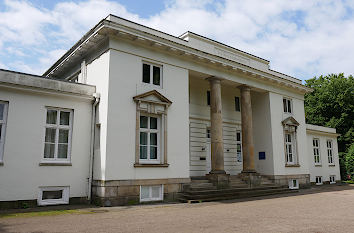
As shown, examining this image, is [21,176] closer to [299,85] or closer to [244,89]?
[244,89]

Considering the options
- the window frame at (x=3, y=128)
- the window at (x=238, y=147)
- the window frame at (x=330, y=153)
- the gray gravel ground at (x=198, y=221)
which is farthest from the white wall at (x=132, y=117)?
the window frame at (x=330, y=153)

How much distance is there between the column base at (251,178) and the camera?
1673 cm

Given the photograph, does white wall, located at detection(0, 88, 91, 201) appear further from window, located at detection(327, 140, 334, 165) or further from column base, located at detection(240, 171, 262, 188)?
window, located at detection(327, 140, 334, 165)

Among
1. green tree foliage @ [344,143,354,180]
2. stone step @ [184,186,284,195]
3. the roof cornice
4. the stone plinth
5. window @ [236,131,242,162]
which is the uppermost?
the roof cornice

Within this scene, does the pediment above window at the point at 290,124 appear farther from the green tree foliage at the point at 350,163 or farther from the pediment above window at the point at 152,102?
the pediment above window at the point at 152,102

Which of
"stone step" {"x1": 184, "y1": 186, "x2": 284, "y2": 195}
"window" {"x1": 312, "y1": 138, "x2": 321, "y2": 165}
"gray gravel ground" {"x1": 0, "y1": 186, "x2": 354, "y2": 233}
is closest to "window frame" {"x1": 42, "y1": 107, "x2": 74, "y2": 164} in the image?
"gray gravel ground" {"x1": 0, "y1": 186, "x2": 354, "y2": 233}

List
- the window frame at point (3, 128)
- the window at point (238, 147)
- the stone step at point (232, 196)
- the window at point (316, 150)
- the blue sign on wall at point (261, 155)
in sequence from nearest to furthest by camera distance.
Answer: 1. the window frame at point (3, 128)
2. the stone step at point (232, 196)
3. the blue sign on wall at point (261, 155)
4. the window at point (238, 147)
5. the window at point (316, 150)

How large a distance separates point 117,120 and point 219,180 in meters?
6.14

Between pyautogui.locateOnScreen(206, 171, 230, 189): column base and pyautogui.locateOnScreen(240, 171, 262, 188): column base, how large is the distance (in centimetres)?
210

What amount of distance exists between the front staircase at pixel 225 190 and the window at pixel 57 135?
5511mm

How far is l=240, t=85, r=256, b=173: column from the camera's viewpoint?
17516mm

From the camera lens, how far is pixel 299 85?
69.9ft

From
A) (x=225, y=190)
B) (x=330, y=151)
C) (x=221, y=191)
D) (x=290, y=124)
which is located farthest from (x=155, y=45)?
(x=330, y=151)

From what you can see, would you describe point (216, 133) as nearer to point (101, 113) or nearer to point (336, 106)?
point (101, 113)
